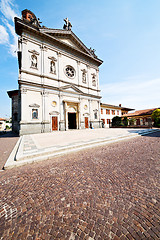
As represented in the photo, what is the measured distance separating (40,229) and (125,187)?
A: 5.70 feet

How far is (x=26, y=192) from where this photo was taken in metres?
2.02

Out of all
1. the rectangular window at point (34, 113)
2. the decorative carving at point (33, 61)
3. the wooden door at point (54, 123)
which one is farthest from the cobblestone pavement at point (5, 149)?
the decorative carving at point (33, 61)

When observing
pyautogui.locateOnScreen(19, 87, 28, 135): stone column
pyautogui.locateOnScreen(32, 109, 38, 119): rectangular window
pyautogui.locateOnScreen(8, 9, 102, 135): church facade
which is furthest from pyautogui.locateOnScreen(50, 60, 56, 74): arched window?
pyautogui.locateOnScreen(32, 109, 38, 119): rectangular window

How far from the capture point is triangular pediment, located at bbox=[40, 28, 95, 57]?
16688 mm

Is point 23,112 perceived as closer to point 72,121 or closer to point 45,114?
point 45,114

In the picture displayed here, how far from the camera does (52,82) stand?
16.1 m

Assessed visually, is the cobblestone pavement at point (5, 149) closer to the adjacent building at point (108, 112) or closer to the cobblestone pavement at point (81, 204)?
the cobblestone pavement at point (81, 204)

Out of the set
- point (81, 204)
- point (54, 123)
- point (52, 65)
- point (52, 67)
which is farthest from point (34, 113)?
point (81, 204)

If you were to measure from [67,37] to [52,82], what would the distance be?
11021 mm

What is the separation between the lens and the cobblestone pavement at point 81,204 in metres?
1.23

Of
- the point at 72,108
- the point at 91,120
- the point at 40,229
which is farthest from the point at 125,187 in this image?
the point at 91,120

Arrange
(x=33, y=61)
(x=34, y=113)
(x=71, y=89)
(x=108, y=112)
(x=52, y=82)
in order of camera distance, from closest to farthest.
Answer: (x=34, y=113) < (x=33, y=61) < (x=52, y=82) < (x=71, y=89) < (x=108, y=112)

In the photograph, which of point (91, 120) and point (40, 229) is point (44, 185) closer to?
point (40, 229)

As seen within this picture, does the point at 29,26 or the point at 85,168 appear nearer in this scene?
the point at 85,168
